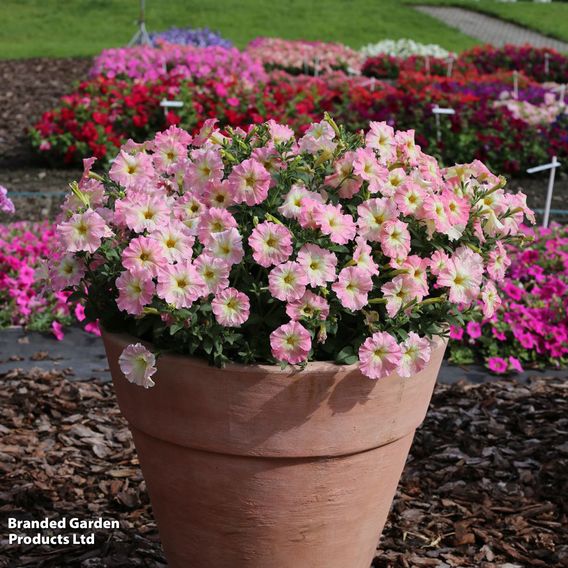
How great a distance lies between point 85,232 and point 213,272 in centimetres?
33

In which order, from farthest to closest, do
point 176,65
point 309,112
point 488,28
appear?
point 488,28, point 176,65, point 309,112

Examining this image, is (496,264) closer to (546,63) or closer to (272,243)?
(272,243)

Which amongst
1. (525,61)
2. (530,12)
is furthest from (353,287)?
(530,12)

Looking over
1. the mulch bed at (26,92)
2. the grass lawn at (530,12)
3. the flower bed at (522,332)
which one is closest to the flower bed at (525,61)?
the mulch bed at (26,92)

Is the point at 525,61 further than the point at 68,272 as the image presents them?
Yes

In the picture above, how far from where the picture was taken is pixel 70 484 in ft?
10.8

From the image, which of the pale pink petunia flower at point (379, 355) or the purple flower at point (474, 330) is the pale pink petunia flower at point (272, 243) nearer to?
the pale pink petunia flower at point (379, 355)

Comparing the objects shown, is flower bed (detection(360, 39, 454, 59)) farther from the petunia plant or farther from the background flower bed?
the petunia plant

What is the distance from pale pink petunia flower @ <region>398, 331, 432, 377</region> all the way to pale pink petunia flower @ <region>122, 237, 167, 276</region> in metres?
0.57

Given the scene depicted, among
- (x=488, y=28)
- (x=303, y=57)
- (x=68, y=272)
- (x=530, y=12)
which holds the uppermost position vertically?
(x=68, y=272)

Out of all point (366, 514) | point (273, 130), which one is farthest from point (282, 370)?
point (273, 130)

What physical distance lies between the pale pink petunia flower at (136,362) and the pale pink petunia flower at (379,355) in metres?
0.46

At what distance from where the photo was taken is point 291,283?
81.7 inches

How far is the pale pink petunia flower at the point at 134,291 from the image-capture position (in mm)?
2070
